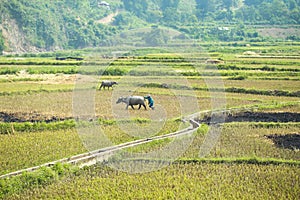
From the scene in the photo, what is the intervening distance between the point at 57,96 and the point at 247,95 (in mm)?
7843

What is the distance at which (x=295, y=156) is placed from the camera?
9742 mm

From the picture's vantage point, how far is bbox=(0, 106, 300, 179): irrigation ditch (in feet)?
29.7

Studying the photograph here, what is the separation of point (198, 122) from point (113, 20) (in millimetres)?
64851

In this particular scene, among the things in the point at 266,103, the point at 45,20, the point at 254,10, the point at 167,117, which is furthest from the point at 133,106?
the point at 254,10

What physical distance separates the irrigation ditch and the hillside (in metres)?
38.1

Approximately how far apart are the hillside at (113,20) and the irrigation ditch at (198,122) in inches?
1501

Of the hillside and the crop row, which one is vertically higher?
the crop row

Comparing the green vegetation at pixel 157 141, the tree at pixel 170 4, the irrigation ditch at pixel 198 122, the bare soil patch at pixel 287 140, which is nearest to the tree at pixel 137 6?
the tree at pixel 170 4

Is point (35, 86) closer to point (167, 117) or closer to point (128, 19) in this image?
point (167, 117)

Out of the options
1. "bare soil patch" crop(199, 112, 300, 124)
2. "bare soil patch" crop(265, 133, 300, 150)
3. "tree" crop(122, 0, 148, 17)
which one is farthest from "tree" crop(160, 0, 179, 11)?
"bare soil patch" crop(265, 133, 300, 150)

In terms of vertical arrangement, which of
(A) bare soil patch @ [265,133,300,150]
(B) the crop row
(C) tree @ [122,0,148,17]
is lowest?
(C) tree @ [122,0,148,17]

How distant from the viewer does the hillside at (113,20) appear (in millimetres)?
55969

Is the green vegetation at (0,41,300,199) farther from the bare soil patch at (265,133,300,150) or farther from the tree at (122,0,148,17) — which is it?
the tree at (122,0,148,17)

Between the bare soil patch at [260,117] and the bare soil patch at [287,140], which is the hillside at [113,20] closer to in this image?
the bare soil patch at [260,117]
